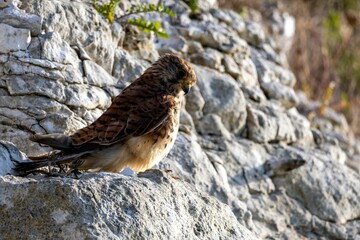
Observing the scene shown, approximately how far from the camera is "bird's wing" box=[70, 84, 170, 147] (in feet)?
14.3

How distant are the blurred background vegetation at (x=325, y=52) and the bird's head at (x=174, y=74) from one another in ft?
12.5

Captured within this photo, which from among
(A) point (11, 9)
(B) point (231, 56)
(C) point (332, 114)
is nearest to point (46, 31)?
(A) point (11, 9)

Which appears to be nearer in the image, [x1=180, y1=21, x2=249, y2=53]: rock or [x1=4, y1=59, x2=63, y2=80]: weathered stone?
[x1=4, y1=59, x2=63, y2=80]: weathered stone

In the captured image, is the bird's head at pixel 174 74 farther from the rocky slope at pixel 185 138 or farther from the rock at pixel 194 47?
the rock at pixel 194 47

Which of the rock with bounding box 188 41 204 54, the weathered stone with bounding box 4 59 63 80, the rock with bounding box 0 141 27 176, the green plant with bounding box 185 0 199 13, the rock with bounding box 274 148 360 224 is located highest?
the rock with bounding box 0 141 27 176

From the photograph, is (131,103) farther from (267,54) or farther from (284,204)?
(267,54)

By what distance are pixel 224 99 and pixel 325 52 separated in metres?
3.63

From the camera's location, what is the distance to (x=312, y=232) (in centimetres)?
598

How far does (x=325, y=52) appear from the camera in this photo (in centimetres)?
962

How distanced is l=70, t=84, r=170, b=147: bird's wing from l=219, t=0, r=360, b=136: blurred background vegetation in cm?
423

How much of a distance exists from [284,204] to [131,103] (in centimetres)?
194

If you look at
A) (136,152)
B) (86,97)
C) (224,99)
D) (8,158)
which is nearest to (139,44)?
(224,99)

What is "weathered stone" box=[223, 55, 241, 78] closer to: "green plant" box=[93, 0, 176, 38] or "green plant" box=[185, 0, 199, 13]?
"green plant" box=[185, 0, 199, 13]

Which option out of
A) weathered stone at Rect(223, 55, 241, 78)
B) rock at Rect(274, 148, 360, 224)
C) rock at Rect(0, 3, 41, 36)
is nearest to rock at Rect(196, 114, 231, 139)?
rock at Rect(274, 148, 360, 224)
